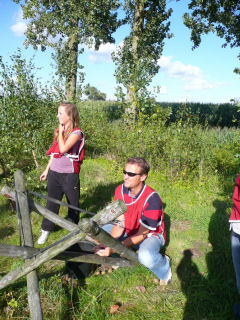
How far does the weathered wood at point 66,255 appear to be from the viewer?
1.96 meters

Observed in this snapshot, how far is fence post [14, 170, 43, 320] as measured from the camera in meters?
2.26

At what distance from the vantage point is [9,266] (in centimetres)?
358

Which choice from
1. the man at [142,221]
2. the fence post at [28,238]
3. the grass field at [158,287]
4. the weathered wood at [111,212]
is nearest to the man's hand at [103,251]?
the man at [142,221]

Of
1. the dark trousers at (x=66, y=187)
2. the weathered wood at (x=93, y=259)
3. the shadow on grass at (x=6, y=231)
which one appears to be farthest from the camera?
the shadow on grass at (x=6, y=231)

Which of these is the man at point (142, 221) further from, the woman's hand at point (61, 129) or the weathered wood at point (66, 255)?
the woman's hand at point (61, 129)

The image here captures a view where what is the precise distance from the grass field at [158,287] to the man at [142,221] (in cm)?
31

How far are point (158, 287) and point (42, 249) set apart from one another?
1792 millimetres

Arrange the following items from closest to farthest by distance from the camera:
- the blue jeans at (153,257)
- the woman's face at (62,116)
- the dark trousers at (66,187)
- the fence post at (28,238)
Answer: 1. the fence post at (28,238)
2. the blue jeans at (153,257)
3. the woman's face at (62,116)
4. the dark trousers at (66,187)

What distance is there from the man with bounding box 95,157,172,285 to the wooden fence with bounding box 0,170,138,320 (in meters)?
0.22

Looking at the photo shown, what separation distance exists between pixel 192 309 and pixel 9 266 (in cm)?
242

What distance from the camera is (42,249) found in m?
2.09

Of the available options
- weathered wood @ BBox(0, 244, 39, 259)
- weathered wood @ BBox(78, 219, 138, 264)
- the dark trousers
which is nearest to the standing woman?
the dark trousers

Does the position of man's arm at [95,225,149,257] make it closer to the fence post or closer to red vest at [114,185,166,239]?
red vest at [114,185,166,239]

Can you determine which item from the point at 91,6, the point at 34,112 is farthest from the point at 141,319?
the point at 91,6
